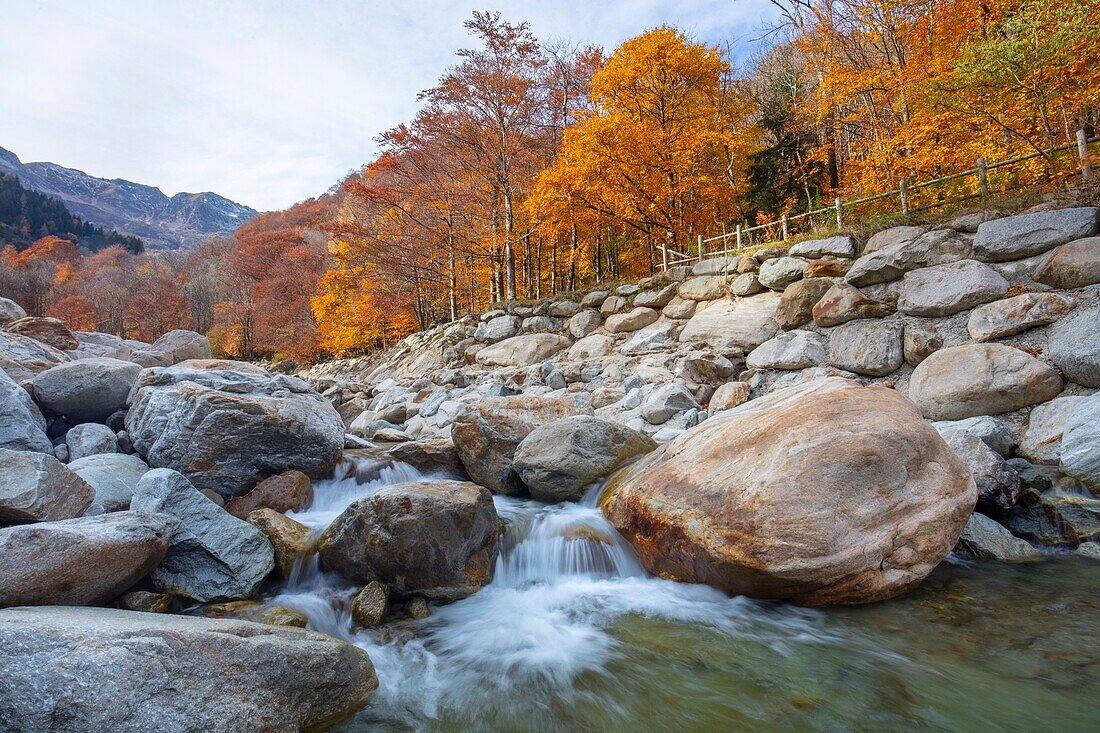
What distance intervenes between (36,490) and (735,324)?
453 inches

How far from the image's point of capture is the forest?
32.3 feet

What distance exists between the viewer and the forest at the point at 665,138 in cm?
986

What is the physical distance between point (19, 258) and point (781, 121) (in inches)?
2440

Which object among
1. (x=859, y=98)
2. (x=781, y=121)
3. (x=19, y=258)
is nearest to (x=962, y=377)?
(x=859, y=98)

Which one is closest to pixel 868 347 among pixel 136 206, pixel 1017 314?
pixel 1017 314

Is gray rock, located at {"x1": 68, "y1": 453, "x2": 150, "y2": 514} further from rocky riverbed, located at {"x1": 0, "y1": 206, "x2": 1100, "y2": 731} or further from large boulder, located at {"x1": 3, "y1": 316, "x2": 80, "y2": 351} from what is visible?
large boulder, located at {"x1": 3, "y1": 316, "x2": 80, "y2": 351}

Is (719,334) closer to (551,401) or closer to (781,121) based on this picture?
(551,401)

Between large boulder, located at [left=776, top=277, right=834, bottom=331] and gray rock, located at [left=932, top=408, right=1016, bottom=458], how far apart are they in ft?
14.3

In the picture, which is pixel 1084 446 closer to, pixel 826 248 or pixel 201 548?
pixel 826 248

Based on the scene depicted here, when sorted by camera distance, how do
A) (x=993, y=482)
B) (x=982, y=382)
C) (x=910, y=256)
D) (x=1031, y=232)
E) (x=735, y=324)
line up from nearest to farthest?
(x=993, y=482), (x=982, y=382), (x=1031, y=232), (x=910, y=256), (x=735, y=324)

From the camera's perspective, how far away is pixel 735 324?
1168 cm

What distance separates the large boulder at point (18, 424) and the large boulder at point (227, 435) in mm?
801

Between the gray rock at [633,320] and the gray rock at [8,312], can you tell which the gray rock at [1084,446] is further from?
the gray rock at [8,312]

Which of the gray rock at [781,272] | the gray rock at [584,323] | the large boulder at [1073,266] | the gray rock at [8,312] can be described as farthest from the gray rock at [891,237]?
the gray rock at [8,312]
